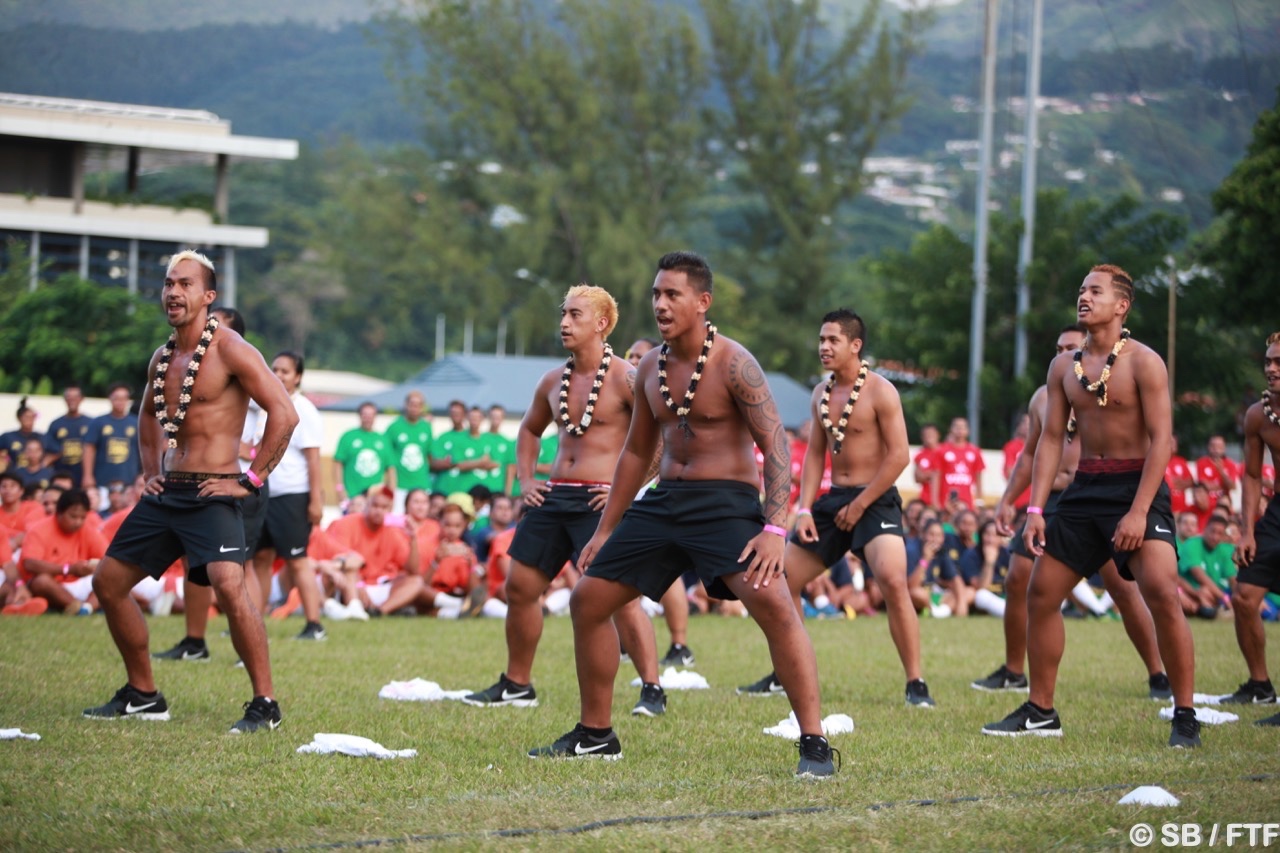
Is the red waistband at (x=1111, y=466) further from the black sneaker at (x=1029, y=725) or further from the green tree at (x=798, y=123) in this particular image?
the green tree at (x=798, y=123)

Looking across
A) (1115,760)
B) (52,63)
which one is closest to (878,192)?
(52,63)

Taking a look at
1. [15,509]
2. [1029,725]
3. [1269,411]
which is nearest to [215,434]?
[1029,725]

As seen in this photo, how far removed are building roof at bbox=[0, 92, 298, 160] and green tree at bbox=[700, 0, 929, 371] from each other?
20693mm

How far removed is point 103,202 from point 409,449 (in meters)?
29.1

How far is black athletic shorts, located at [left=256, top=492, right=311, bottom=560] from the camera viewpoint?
1177 centimetres

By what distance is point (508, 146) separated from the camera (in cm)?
6006

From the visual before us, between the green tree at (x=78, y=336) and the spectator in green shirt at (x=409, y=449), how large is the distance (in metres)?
15.5

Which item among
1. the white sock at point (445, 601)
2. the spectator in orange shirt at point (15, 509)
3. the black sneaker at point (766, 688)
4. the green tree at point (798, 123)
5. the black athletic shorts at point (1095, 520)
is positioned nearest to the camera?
the black athletic shorts at point (1095, 520)

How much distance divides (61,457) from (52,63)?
22.9m

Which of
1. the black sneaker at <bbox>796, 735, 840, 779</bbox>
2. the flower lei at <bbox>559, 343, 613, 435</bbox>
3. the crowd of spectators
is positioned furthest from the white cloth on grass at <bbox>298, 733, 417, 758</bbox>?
the crowd of spectators

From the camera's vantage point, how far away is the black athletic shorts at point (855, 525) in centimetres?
966

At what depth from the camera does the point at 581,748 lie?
7.05m

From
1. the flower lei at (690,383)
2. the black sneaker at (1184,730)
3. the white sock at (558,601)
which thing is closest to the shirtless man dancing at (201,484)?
the flower lei at (690,383)

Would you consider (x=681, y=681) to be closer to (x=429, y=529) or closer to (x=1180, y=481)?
(x=429, y=529)
